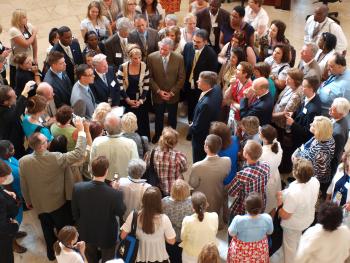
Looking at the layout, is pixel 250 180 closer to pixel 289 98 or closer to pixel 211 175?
pixel 211 175

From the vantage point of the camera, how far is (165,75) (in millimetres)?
6109

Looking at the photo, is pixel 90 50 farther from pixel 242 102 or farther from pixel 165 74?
pixel 242 102

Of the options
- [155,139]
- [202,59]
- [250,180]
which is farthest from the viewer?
[155,139]

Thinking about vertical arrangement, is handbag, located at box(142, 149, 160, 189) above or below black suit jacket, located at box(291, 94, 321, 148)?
below

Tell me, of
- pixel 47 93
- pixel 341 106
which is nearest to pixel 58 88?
pixel 47 93

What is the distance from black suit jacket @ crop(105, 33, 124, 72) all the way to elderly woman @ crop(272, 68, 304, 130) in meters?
2.21

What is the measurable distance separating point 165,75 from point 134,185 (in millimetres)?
2310

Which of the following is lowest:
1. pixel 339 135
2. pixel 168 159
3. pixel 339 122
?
pixel 168 159

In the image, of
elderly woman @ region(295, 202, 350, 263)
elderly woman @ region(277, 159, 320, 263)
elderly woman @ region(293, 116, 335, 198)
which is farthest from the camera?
elderly woman @ region(293, 116, 335, 198)

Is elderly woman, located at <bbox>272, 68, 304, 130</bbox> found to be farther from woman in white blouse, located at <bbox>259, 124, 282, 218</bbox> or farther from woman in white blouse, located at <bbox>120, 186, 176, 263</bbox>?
woman in white blouse, located at <bbox>120, 186, 176, 263</bbox>

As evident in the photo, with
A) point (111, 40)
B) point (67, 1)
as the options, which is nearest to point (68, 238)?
point (111, 40)

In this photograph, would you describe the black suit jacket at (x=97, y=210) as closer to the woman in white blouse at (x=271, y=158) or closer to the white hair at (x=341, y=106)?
the woman in white blouse at (x=271, y=158)

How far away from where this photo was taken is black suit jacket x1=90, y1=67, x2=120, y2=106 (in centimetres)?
565

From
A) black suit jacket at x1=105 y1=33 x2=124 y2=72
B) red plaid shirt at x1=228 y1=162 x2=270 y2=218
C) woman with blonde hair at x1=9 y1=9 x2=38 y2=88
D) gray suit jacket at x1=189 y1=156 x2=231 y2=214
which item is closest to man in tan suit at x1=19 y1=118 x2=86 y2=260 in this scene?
gray suit jacket at x1=189 y1=156 x2=231 y2=214
